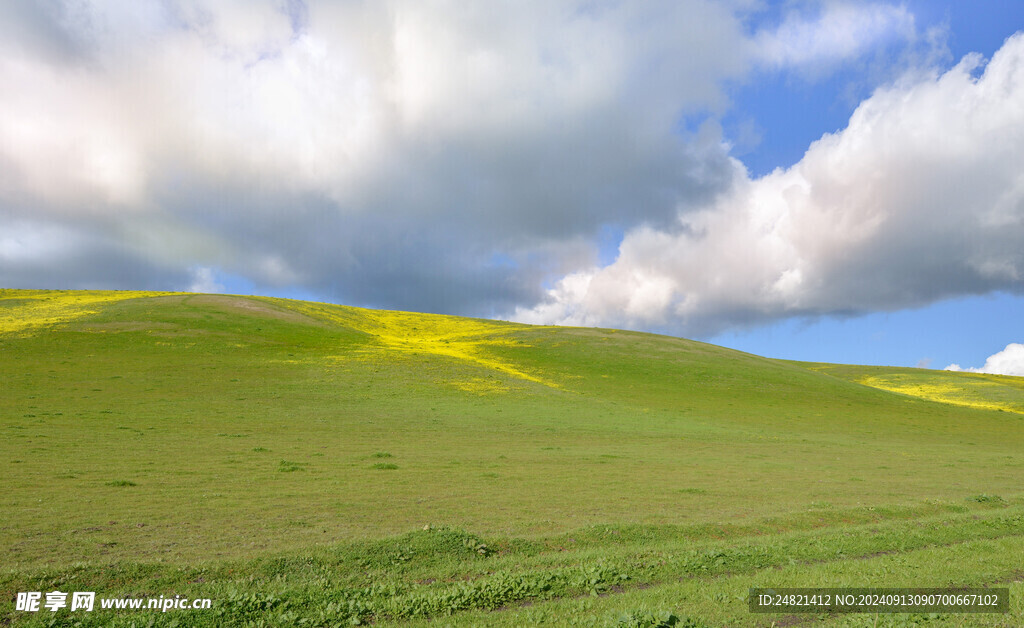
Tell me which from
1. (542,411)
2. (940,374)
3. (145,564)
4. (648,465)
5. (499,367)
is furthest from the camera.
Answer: (940,374)

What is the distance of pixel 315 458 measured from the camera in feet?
88.2

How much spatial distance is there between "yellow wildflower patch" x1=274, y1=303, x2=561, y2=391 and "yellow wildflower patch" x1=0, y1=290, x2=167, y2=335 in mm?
32435

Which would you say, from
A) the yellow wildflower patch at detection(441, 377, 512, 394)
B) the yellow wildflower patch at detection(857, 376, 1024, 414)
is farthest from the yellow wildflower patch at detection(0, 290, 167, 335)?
the yellow wildflower patch at detection(857, 376, 1024, 414)

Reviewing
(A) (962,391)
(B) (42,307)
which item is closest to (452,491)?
(B) (42,307)

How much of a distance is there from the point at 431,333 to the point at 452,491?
3302 inches

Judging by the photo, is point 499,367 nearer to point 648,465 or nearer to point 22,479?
point 648,465

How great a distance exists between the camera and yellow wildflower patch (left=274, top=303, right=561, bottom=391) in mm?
70875

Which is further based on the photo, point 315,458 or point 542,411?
point 542,411

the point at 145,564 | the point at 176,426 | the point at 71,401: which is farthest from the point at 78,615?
the point at 71,401

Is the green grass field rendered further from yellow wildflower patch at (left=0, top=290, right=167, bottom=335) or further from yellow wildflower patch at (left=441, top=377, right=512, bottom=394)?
yellow wildflower patch at (left=0, top=290, right=167, bottom=335)

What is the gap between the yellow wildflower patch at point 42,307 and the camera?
64.9 metres

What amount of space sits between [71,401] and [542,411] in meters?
37.6

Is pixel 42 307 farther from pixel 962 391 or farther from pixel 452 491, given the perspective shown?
pixel 962 391

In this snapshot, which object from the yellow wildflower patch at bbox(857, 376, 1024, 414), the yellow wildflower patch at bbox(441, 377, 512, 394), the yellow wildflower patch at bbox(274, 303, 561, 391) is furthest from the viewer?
the yellow wildflower patch at bbox(857, 376, 1024, 414)
